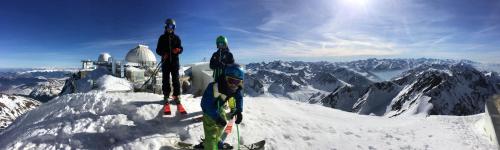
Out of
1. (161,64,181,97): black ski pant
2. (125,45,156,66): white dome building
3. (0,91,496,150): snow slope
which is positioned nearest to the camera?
(0,91,496,150): snow slope

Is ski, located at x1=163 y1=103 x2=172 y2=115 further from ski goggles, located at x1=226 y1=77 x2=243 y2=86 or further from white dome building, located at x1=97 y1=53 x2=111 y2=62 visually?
white dome building, located at x1=97 y1=53 x2=111 y2=62

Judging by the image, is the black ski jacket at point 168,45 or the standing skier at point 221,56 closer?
the standing skier at point 221,56

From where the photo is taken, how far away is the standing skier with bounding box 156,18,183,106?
11.8 meters

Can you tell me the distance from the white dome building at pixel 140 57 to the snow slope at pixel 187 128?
61995mm

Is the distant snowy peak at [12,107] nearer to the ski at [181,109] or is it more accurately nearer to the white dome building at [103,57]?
the white dome building at [103,57]

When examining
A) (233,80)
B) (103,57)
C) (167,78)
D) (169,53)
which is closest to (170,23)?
(169,53)

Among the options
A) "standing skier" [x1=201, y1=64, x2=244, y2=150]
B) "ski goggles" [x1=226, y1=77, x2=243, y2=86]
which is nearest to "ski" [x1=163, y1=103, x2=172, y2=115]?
"standing skier" [x1=201, y1=64, x2=244, y2=150]

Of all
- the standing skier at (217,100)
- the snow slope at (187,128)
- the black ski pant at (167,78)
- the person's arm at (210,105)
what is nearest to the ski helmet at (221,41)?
the black ski pant at (167,78)

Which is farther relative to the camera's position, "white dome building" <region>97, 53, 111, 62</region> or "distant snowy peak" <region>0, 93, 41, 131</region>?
"distant snowy peak" <region>0, 93, 41, 131</region>

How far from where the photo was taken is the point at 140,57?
74.6 metres

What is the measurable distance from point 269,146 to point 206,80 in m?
13.5

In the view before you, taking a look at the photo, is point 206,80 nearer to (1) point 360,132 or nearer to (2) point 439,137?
(1) point 360,132

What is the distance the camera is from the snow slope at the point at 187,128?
9484mm

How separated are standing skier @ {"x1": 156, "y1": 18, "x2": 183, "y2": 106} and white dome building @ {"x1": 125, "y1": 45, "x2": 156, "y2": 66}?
64820 mm
